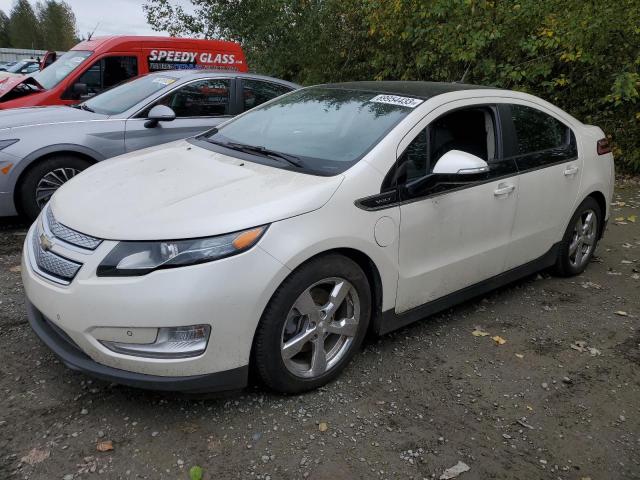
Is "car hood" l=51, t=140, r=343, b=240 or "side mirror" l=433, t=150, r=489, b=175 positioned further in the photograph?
"side mirror" l=433, t=150, r=489, b=175

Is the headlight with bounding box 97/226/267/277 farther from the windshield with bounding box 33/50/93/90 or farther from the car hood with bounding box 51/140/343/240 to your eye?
the windshield with bounding box 33/50/93/90

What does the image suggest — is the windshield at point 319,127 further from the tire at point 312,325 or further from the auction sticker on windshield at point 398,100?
the tire at point 312,325

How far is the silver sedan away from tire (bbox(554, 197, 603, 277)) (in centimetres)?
364

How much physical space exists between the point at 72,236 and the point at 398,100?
6.73 ft

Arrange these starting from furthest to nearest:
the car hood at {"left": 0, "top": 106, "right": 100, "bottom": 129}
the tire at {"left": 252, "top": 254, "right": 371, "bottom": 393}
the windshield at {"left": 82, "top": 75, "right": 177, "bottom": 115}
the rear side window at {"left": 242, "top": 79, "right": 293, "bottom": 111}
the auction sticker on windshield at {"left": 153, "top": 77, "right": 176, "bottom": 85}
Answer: the rear side window at {"left": 242, "top": 79, "right": 293, "bottom": 111}, the auction sticker on windshield at {"left": 153, "top": 77, "right": 176, "bottom": 85}, the windshield at {"left": 82, "top": 75, "right": 177, "bottom": 115}, the car hood at {"left": 0, "top": 106, "right": 100, "bottom": 129}, the tire at {"left": 252, "top": 254, "right": 371, "bottom": 393}

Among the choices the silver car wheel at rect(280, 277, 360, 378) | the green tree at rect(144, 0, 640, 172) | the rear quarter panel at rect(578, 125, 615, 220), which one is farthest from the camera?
the green tree at rect(144, 0, 640, 172)

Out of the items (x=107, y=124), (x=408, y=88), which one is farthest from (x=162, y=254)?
(x=107, y=124)

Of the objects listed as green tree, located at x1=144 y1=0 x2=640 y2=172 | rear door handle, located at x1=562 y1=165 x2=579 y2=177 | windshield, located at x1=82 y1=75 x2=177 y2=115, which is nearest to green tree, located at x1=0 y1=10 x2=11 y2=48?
green tree, located at x1=144 y1=0 x2=640 y2=172

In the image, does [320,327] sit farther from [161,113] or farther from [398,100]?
[161,113]

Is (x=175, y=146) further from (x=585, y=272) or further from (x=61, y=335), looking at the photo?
(x=585, y=272)

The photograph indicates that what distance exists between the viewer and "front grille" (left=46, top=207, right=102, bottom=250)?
8.50 ft

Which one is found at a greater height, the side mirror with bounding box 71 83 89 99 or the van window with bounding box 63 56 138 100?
the van window with bounding box 63 56 138 100

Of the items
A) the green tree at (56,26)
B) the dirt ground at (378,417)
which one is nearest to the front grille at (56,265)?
the dirt ground at (378,417)

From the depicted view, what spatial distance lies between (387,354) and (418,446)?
0.84 m
